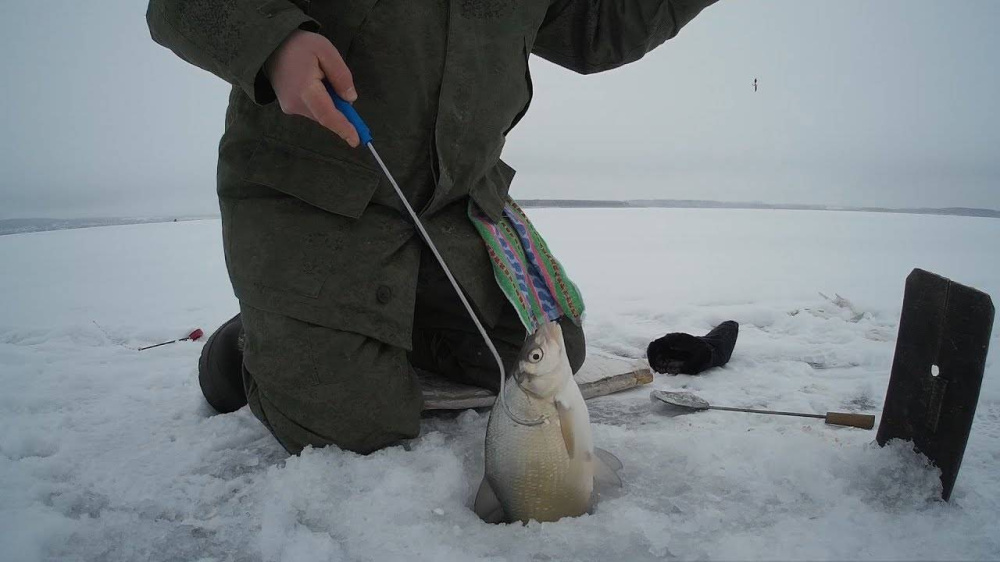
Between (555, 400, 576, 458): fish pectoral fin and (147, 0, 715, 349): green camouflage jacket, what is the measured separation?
2.03 feet

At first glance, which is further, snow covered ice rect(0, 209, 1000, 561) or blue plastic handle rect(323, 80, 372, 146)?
blue plastic handle rect(323, 80, 372, 146)

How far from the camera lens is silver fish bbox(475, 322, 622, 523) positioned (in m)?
1.40

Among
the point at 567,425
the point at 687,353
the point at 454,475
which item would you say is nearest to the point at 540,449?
the point at 567,425

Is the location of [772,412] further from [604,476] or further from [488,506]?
[488,506]

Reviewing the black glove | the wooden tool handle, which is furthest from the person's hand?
the black glove

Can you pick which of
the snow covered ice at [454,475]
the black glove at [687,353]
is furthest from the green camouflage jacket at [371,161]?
the black glove at [687,353]

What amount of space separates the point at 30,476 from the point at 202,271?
5.93 m

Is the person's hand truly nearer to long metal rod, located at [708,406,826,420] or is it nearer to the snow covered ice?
the snow covered ice

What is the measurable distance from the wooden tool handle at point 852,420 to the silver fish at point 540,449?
101cm

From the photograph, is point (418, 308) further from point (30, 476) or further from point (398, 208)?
point (30, 476)

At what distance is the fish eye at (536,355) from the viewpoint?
57.9 inches

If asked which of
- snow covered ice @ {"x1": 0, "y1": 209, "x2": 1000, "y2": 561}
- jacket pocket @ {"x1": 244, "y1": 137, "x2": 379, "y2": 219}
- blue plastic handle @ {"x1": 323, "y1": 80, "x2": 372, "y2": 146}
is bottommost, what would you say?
snow covered ice @ {"x1": 0, "y1": 209, "x2": 1000, "y2": 561}

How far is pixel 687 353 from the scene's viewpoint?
9.19ft

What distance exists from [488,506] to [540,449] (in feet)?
0.68
